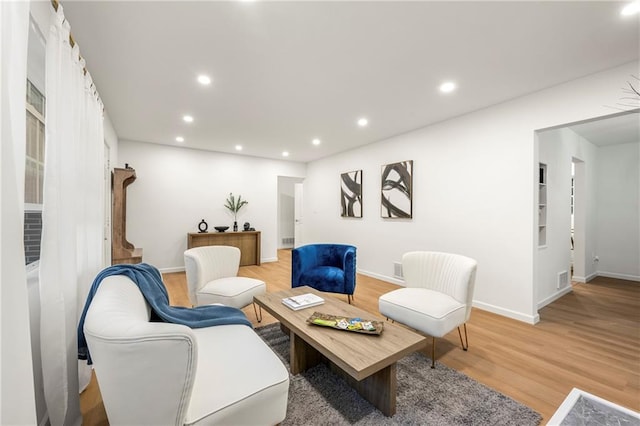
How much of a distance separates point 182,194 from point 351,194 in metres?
3.35

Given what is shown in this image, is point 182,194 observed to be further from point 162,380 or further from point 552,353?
point 552,353

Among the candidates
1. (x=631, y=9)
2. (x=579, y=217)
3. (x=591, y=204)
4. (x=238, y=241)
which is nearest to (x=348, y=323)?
(x=631, y=9)

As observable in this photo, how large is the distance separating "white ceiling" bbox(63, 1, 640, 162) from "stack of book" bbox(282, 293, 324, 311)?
204 cm

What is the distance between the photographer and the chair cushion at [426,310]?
1953 millimetres

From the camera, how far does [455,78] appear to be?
2.46 metres

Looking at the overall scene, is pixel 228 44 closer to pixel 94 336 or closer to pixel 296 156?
pixel 94 336

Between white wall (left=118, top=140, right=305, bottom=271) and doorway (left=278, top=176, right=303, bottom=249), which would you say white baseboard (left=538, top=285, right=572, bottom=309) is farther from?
doorway (left=278, top=176, right=303, bottom=249)

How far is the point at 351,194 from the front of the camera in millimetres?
5160

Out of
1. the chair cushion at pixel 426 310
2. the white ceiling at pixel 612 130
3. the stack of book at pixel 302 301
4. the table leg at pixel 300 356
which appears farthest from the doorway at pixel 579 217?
the table leg at pixel 300 356

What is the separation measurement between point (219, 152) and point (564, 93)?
17.7 ft

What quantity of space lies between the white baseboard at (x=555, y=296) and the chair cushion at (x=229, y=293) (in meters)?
3.48

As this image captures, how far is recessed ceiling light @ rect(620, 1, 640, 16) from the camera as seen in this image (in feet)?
5.26

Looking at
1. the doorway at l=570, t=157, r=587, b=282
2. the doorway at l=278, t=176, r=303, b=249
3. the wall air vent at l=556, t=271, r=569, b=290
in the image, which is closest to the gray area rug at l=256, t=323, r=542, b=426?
the wall air vent at l=556, t=271, r=569, b=290

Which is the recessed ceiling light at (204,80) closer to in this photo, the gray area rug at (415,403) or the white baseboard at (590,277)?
the gray area rug at (415,403)
